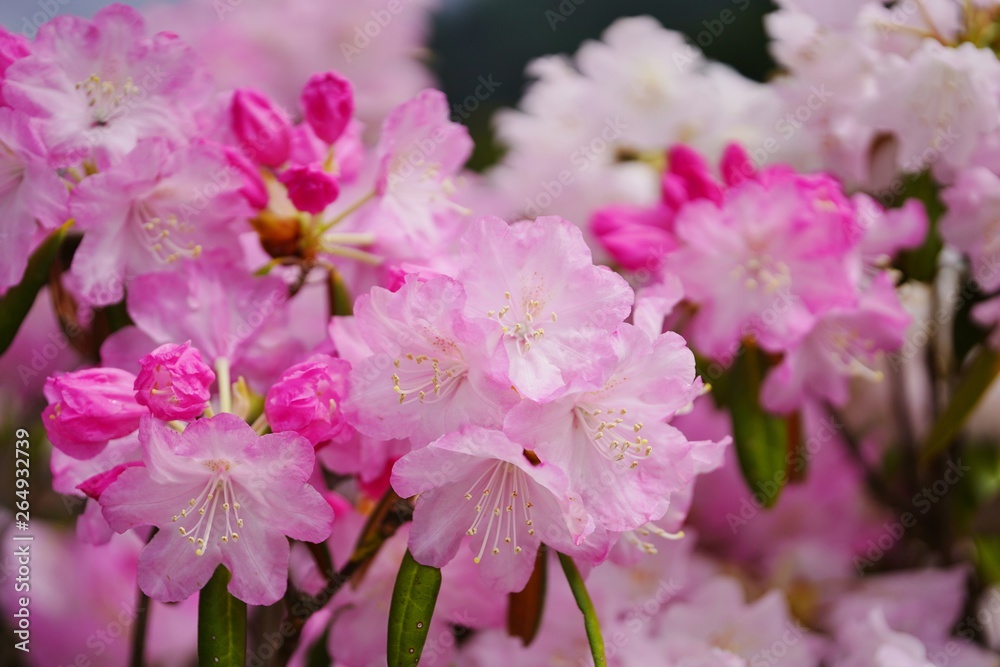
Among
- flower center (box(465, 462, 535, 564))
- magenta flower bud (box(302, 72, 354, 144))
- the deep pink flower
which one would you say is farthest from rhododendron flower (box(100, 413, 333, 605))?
the deep pink flower

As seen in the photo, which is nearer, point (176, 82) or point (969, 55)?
point (176, 82)

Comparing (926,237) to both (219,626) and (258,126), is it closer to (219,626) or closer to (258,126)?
(258,126)

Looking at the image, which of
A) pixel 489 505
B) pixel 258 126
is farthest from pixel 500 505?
pixel 258 126

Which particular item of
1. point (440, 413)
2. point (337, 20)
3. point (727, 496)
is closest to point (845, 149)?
point (727, 496)

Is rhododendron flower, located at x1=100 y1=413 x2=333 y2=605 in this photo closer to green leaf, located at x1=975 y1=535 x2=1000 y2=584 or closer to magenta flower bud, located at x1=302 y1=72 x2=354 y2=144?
magenta flower bud, located at x1=302 y1=72 x2=354 y2=144

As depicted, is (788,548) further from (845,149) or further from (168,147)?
(168,147)

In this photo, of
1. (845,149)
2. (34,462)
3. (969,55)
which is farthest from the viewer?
(34,462)

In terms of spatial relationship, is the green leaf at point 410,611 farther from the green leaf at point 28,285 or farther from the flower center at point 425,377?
the green leaf at point 28,285
